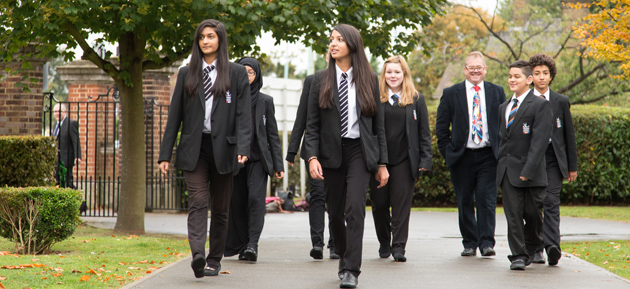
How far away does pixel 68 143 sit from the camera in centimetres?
1370

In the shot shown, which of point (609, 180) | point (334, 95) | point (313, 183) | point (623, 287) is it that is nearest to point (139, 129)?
point (313, 183)

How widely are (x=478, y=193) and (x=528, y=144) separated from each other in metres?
1.09

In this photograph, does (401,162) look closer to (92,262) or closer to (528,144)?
(528,144)

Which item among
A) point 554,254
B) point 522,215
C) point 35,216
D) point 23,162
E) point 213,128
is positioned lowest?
point 554,254

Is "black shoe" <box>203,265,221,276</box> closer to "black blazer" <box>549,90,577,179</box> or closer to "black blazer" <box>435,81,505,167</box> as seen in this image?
"black blazer" <box>435,81,505,167</box>

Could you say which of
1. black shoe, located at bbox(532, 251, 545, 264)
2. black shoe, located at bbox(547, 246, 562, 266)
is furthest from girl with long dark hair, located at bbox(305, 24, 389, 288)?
black shoe, located at bbox(532, 251, 545, 264)

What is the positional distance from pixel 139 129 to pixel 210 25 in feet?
17.2

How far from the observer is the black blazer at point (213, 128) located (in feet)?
19.9

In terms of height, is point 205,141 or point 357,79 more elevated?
point 357,79

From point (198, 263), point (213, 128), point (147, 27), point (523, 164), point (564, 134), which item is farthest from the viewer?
point (147, 27)

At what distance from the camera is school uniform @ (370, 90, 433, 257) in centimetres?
752

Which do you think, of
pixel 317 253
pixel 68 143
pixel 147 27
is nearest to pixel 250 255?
pixel 317 253

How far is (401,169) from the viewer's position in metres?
7.57

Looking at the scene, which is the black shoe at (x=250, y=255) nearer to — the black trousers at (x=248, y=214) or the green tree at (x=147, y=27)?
the black trousers at (x=248, y=214)
